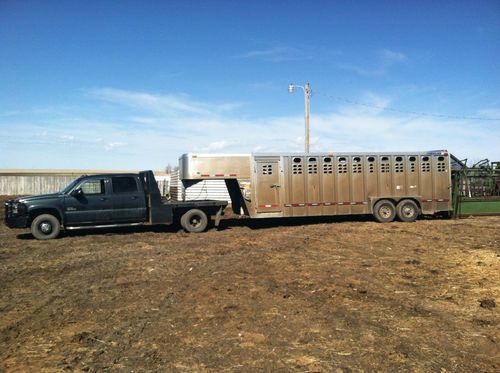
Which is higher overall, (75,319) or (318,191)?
(318,191)

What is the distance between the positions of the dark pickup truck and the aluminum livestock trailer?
1301 mm

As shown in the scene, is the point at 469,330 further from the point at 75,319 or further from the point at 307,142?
the point at 307,142

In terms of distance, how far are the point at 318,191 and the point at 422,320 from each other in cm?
979

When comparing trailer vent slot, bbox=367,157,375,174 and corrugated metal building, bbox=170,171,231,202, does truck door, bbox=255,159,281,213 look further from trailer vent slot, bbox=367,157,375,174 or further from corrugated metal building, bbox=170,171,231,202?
corrugated metal building, bbox=170,171,231,202

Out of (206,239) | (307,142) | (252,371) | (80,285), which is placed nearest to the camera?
(252,371)

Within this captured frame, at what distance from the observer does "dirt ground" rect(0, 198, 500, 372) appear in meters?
4.05

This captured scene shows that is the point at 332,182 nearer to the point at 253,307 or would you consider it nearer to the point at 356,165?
the point at 356,165

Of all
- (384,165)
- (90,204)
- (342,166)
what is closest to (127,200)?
(90,204)

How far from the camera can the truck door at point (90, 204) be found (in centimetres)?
1214

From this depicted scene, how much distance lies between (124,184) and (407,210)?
33.6 feet

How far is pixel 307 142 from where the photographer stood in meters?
24.2

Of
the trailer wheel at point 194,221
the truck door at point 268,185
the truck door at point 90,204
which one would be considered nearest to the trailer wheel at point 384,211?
the truck door at point 268,185

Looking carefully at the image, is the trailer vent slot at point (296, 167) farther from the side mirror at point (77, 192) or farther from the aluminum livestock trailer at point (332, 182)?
the side mirror at point (77, 192)

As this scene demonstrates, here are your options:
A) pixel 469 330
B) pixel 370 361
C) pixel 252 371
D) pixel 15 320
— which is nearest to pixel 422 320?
pixel 469 330
